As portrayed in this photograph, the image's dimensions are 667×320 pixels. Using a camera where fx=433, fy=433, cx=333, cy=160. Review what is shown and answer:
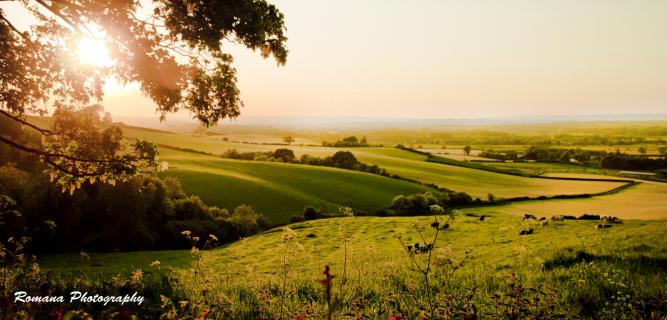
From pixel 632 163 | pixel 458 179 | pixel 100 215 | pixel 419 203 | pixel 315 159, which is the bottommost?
pixel 458 179

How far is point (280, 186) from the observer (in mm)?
84625

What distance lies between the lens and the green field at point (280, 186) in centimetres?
7306

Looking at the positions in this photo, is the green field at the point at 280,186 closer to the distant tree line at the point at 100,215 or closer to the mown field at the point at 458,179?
the mown field at the point at 458,179

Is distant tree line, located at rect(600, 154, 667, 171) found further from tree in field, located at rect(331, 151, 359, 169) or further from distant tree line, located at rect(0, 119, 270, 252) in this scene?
distant tree line, located at rect(0, 119, 270, 252)

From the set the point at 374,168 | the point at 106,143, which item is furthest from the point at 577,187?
the point at 106,143

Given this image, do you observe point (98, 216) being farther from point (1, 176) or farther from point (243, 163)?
point (243, 163)

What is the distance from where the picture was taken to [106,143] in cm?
1376

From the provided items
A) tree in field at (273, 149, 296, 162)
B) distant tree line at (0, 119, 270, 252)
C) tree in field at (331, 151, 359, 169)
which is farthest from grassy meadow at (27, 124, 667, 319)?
tree in field at (273, 149, 296, 162)

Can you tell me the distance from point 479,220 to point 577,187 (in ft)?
205

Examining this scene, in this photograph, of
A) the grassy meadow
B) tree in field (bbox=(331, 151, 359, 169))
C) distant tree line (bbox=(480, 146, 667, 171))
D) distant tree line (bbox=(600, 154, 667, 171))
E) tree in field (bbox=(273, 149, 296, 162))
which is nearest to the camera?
the grassy meadow

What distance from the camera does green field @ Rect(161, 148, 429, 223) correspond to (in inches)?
2876

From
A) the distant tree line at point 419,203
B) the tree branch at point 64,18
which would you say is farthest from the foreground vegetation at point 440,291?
the distant tree line at point 419,203

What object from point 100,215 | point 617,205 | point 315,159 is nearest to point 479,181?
point 617,205

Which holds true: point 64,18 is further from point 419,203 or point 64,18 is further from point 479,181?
point 479,181
